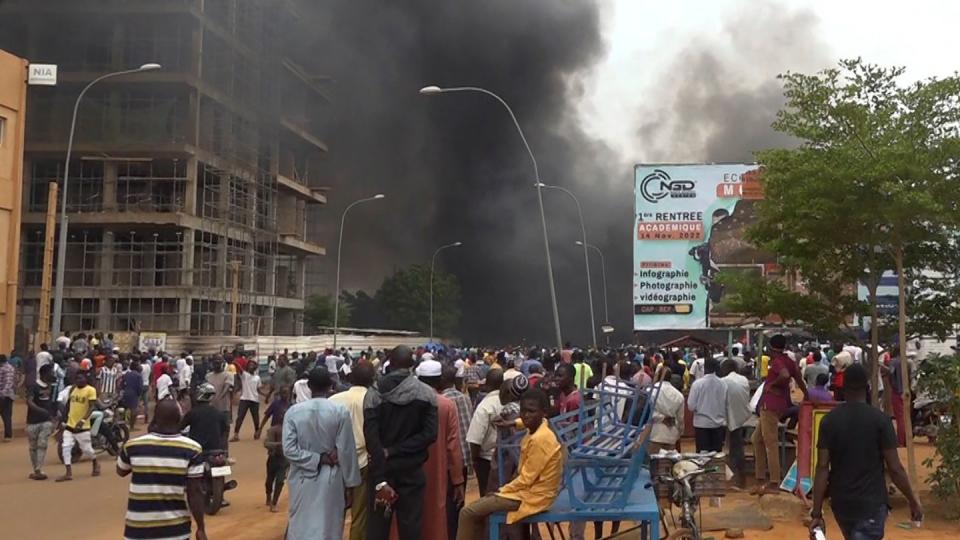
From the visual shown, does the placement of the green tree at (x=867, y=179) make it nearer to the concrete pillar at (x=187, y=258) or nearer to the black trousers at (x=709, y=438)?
the black trousers at (x=709, y=438)

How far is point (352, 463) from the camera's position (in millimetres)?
5574

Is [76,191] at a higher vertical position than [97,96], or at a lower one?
lower

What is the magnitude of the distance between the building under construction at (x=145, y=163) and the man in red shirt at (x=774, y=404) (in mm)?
31797

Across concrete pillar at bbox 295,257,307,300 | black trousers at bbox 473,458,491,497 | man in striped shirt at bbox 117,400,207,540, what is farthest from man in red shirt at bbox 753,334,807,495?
concrete pillar at bbox 295,257,307,300

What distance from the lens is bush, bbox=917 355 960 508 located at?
8.07 meters

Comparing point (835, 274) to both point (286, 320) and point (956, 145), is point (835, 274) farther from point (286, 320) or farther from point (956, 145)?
point (286, 320)

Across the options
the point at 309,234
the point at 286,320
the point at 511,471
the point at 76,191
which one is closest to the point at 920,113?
the point at 511,471

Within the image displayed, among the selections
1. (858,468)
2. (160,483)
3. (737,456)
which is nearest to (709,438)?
(737,456)

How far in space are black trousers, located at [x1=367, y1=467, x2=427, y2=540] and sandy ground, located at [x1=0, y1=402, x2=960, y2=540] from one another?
2771mm

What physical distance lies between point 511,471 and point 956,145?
5136 millimetres

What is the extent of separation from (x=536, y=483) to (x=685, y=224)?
13565mm

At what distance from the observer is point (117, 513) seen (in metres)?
9.52

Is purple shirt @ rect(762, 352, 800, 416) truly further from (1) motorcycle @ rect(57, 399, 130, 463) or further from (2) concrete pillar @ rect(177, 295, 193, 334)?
(2) concrete pillar @ rect(177, 295, 193, 334)

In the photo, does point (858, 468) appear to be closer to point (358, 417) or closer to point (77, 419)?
point (358, 417)
